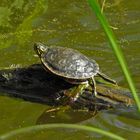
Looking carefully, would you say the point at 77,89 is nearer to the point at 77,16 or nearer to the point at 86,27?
the point at 86,27

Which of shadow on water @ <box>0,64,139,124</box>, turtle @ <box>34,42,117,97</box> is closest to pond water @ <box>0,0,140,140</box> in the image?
shadow on water @ <box>0,64,139,124</box>

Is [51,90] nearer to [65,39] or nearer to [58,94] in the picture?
[58,94]

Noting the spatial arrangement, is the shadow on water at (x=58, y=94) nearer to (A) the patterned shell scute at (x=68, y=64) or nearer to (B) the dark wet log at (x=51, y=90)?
(B) the dark wet log at (x=51, y=90)

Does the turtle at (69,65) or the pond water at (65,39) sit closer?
the turtle at (69,65)

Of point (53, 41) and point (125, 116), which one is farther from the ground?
point (53, 41)

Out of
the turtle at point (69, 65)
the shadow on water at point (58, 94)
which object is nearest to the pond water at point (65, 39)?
the shadow on water at point (58, 94)

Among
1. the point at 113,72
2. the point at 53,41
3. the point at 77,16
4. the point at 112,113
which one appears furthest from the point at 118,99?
the point at 77,16

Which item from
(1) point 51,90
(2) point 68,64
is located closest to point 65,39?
(1) point 51,90
